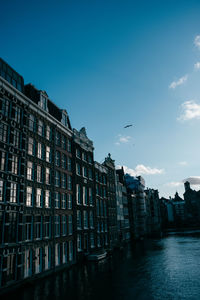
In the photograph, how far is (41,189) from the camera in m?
30.0

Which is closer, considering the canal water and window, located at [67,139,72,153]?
the canal water

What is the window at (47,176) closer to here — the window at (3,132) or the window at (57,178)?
the window at (57,178)

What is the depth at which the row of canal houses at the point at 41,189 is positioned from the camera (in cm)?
2423

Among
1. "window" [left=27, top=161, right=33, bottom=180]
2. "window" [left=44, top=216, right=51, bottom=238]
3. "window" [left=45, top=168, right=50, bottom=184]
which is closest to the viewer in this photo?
"window" [left=27, top=161, right=33, bottom=180]

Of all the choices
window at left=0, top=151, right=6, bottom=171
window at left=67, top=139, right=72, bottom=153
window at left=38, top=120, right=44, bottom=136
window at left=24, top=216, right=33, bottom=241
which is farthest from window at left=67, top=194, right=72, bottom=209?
window at left=0, top=151, right=6, bottom=171

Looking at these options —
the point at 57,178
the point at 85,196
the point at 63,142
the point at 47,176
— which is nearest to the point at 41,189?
the point at 47,176

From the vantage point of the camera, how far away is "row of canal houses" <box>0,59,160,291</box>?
24234 mm

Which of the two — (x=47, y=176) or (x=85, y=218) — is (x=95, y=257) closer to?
(x=85, y=218)

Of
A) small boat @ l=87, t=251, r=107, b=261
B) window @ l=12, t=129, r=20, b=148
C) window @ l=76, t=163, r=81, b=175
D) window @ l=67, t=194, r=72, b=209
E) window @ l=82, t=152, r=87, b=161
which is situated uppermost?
window @ l=82, t=152, r=87, b=161

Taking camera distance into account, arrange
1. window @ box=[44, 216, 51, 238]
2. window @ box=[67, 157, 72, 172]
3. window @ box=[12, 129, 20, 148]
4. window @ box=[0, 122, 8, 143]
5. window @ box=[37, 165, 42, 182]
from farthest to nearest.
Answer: window @ box=[67, 157, 72, 172] → window @ box=[37, 165, 42, 182] → window @ box=[44, 216, 51, 238] → window @ box=[12, 129, 20, 148] → window @ box=[0, 122, 8, 143]

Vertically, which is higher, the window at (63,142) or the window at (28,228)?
the window at (63,142)

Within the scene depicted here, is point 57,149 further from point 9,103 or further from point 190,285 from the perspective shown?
point 190,285

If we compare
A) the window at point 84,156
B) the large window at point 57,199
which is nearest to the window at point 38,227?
the large window at point 57,199

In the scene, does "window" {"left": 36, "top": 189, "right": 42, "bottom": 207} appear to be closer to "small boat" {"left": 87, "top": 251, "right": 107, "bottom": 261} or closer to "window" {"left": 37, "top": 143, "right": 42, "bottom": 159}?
"window" {"left": 37, "top": 143, "right": 42, "bottom": 159}
